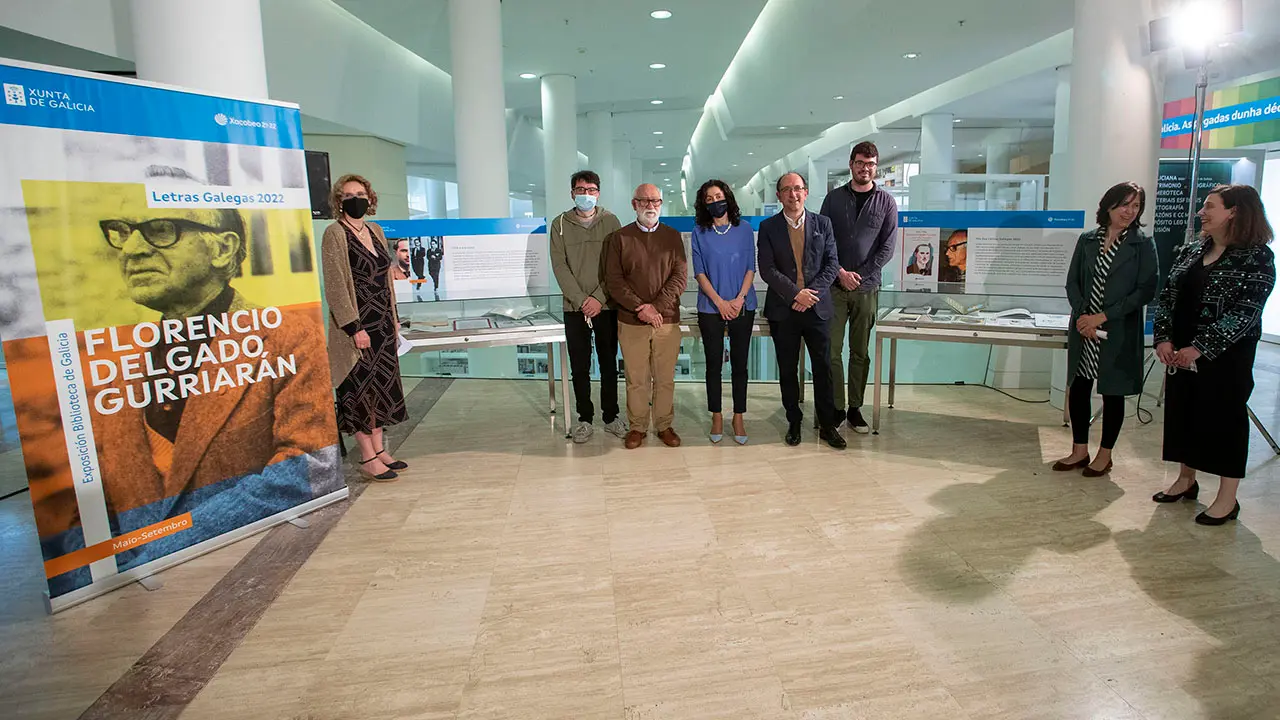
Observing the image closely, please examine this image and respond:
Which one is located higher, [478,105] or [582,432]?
[478,105]

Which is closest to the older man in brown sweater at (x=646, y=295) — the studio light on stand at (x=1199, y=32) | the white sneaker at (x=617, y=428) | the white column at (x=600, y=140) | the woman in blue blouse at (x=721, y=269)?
the woman in blue blouse at (x=721, y=269)

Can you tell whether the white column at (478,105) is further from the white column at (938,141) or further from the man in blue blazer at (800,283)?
the white column at (938,141)

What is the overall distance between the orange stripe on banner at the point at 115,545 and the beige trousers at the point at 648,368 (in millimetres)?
2517

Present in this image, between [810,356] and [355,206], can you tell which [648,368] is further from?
[355,206]

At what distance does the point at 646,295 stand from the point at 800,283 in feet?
3.16

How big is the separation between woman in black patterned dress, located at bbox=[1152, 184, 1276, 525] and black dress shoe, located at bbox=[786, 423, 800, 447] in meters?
1.94

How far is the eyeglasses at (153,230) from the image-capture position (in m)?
2.85

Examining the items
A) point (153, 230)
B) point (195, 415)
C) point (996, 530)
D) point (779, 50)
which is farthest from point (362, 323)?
point (779, 50)

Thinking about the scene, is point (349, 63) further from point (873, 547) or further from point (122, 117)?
point (873, 547)

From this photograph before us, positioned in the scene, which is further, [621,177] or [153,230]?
[621,177]

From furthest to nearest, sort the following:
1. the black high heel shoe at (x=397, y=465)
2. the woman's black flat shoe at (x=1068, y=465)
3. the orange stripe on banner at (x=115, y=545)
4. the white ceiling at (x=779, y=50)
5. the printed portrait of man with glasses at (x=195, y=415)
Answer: the white ceiling at (x=779, y=50)
the black high heel shoe at (x=397, y=465)
the woman's black flat shoe at (x=1068, y=465)
the printed portrait of man with glasses at (x=195, y=415)
the orange stripe on banner at (x=115, y=545)

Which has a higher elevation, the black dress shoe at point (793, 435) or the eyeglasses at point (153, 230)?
the eyeglasses at point (153, 230)

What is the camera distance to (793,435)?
4660 mm

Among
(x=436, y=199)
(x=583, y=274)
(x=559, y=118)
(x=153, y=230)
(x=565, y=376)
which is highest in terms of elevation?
(x=559, y=118)
